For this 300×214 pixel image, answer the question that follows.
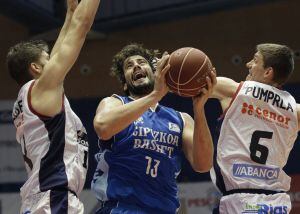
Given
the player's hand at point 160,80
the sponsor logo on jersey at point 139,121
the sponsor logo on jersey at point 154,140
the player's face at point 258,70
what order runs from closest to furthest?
1. the player's hand at point 160,80
2. the sponsor logo on jersey at point 154,140
3. the sponsor logo on jersey at point 139,121
4. the player's face at point 258,70

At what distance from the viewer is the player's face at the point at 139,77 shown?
19.2ft

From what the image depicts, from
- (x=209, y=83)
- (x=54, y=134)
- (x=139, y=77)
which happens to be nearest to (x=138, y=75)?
(x=139, y=77)

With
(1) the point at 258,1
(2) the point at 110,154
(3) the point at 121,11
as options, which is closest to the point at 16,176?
(3) the point at 121,11

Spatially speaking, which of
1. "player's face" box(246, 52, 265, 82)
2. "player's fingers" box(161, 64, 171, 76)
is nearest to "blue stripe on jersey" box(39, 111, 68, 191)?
"player's fingers" box(161, 64, 171, 76)

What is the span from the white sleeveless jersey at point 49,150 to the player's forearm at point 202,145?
0.85 metres

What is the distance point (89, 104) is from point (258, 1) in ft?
11.2

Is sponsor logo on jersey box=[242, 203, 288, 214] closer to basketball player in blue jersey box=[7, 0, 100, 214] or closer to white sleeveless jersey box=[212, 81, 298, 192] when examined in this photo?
white sleeveless jersey box=[212, 81, 298, 192]

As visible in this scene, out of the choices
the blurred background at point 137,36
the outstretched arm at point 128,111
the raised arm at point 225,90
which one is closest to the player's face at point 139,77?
the outstretched arm at point 128,111

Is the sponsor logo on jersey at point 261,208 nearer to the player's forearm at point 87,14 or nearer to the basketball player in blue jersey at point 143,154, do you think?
the basketball player in blue jersey at point 143,154

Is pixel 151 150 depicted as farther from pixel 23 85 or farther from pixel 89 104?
pixel 89 104

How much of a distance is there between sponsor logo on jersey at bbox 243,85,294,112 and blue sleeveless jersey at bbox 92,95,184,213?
69 centimetres

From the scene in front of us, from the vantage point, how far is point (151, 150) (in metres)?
5.66

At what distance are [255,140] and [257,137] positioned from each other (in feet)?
0.12

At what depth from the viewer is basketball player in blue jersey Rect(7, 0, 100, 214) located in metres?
5.17
